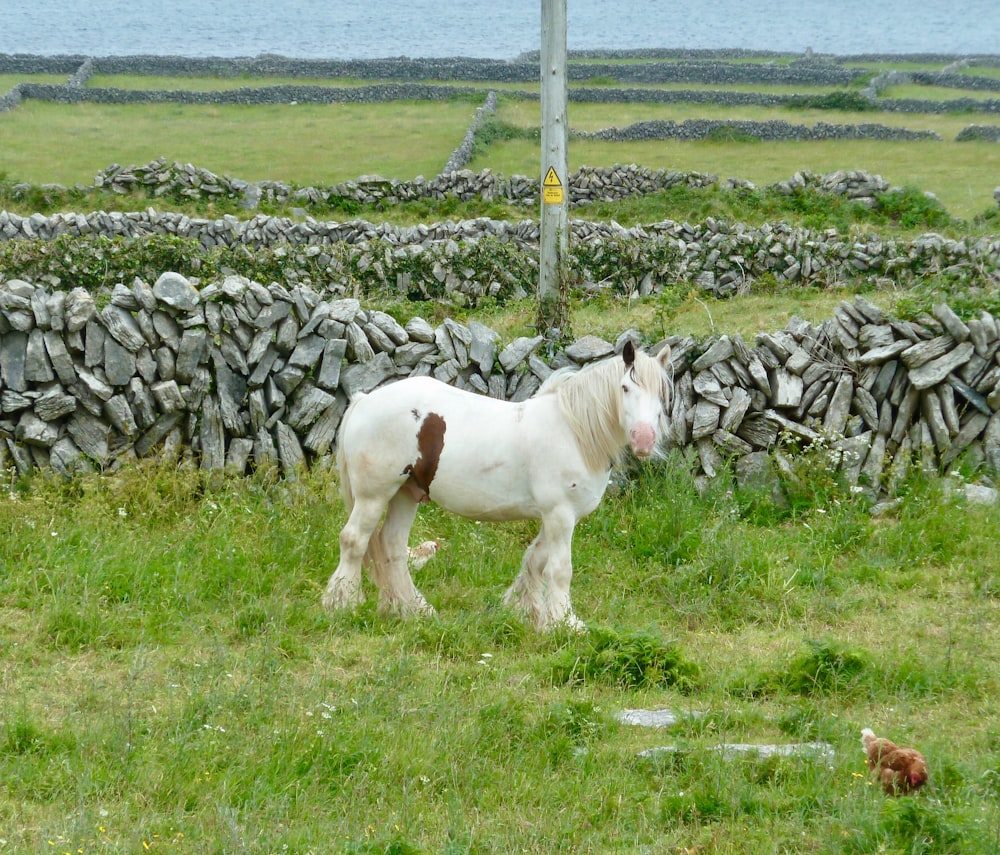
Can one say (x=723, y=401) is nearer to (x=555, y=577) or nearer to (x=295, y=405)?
(x=555, y=577)

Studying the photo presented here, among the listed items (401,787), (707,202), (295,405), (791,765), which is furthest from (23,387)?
(707,202)

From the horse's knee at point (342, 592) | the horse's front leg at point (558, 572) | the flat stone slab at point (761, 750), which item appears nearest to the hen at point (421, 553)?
the horse's knee at point (342, 592)

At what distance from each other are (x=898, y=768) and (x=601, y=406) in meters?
3.16

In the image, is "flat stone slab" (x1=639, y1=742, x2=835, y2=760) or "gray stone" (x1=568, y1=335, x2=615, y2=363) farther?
"gray stone" (x1=568, y1=335, x2=615, y2=363)

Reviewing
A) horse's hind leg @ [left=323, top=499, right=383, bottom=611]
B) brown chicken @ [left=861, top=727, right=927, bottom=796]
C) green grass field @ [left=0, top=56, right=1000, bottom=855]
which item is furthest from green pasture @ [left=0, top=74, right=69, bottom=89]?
brown chicken @ [left=861, top=727, right=927, bottom=796]

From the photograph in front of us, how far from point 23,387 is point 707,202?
18.3 m

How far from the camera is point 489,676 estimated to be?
22.9ft

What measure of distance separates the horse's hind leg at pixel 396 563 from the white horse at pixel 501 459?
0.4 inches

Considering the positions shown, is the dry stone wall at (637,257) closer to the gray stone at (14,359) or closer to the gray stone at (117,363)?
the gray stone at (14,359)

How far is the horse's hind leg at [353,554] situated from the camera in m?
7.92

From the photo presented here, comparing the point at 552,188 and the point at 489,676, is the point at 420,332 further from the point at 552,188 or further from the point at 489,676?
the point at 489,676

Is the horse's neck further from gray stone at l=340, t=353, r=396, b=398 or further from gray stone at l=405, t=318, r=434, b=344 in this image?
gray stone at l=405, t=318, r=434, b=344

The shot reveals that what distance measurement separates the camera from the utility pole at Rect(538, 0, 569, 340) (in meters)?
11.9

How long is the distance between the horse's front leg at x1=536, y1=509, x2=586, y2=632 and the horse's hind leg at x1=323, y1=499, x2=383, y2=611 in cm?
127
